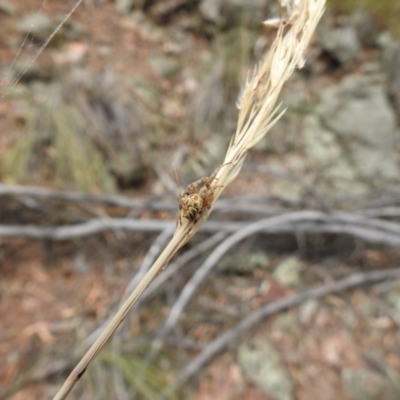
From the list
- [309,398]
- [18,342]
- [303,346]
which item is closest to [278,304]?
[303,346]

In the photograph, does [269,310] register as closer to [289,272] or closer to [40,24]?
[289,272]

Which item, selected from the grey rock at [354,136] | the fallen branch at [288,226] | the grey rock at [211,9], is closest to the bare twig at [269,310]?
the fallen branch at [288,226]

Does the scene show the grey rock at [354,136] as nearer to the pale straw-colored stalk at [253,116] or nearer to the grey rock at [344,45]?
the grey rock at [344,45]

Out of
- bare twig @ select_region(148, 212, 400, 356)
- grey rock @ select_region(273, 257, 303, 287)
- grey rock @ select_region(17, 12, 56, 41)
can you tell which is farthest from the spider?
grey rock @ select_region(17, 12, 56, 41)

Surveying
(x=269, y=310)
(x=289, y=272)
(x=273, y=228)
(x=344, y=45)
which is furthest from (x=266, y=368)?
(x=344, y=45)

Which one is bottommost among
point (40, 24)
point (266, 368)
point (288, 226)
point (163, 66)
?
point (266, 368)

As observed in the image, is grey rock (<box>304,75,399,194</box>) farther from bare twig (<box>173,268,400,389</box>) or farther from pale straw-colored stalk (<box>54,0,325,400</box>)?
pale straw-colored stalk (<box>54,0,325,400</box>)
